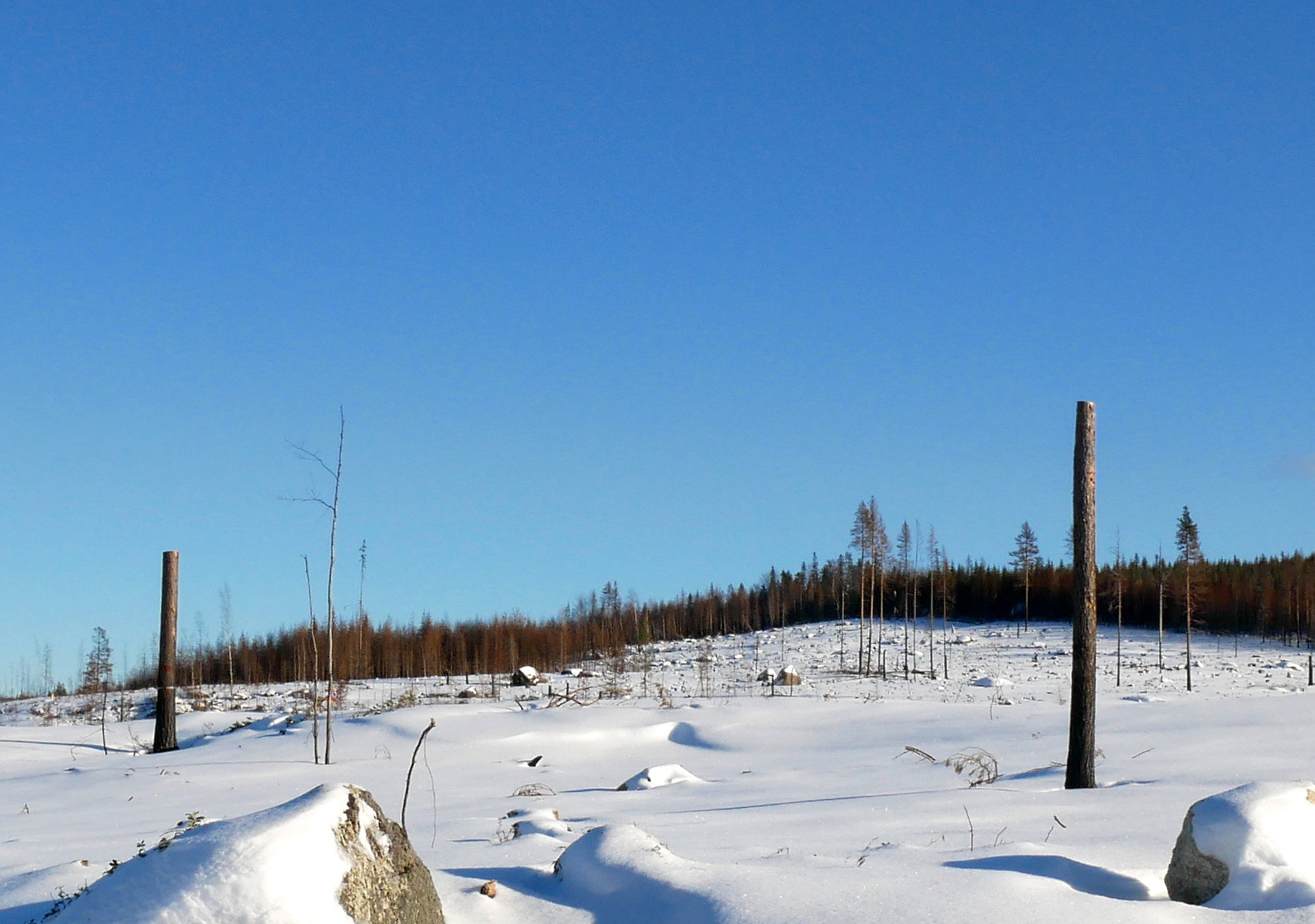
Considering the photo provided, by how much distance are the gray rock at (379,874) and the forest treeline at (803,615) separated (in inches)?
1110

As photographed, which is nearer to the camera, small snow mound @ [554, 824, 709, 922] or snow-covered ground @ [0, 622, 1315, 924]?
small snow mound @ [554, 824, 709, 922]

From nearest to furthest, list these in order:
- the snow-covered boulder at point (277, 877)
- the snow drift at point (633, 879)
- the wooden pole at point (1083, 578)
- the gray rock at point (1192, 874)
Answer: the snow-covered boulder at point (277, 877), the snow drift at point (633, 879), the gray rock at point (1192, 874), the wooden pole at point (1083, 578)

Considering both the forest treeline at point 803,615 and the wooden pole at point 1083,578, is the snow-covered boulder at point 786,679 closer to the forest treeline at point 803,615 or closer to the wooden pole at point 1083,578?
the forest treeline at point 803,615

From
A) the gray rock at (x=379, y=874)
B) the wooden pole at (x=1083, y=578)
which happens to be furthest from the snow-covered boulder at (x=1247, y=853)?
the wooden pole at (x=1083, y=578)

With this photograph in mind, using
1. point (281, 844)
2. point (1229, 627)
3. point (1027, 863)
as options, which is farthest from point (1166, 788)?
point (1229, 627)

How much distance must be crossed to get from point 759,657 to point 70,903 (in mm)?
32419

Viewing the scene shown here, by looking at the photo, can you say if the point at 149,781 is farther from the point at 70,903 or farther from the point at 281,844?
the point at 281,844

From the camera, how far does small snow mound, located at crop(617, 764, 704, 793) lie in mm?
11094

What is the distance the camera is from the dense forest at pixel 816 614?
37.5 metres

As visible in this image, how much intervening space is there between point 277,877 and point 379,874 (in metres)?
0.47

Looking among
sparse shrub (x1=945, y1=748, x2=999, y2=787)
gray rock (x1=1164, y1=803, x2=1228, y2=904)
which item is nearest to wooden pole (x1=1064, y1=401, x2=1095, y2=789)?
sparse shrub (x1=945, y1=748, x2=999, y2=787)

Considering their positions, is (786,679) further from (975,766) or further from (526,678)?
(975,766)

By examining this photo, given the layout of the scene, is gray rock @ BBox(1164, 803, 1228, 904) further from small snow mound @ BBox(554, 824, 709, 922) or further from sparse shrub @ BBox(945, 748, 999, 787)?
sparse shrub @ BBox(945, 748, 999, 787)

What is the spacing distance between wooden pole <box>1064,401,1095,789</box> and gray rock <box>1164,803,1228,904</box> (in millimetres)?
4949
